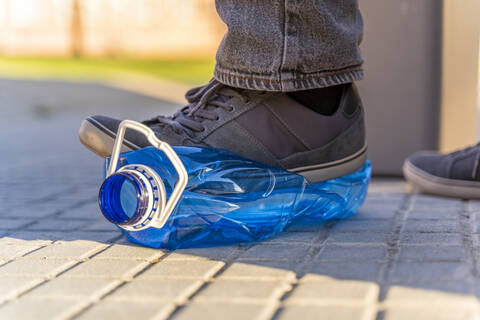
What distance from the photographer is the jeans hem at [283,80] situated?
1.77 meters

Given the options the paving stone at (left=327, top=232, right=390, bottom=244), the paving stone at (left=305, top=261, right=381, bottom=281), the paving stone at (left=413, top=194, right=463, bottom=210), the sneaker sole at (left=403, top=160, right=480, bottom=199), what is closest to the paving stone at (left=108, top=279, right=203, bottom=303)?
the paving stone at (left=305, top=261, right=381, bottom=281)

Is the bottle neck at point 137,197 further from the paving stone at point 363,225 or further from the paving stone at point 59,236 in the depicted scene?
the paving stone at point 363,225

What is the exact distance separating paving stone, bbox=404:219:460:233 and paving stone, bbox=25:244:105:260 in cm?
92

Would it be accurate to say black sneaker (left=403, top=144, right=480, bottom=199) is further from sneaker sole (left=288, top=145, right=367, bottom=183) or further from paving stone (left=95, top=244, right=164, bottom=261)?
paving stone (left=95, top=244, right=164, bottom=261)

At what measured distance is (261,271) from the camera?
1.44 m

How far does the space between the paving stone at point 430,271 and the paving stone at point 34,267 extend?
0.83 m

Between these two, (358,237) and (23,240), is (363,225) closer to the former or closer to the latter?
(358,237)

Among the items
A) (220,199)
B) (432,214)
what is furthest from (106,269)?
(432,214)

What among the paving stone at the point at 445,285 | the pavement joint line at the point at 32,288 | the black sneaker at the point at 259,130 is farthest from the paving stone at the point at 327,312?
the black sneaker at the point at 259,130

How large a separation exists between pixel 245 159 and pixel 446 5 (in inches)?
63.6

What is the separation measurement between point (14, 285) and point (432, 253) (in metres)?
1.02

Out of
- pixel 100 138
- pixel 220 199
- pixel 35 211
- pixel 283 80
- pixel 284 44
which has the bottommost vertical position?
pixel 35 211

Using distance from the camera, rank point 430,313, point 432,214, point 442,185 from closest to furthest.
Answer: point 430,313, point 432,214, point 442,185

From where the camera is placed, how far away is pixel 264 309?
118cm
